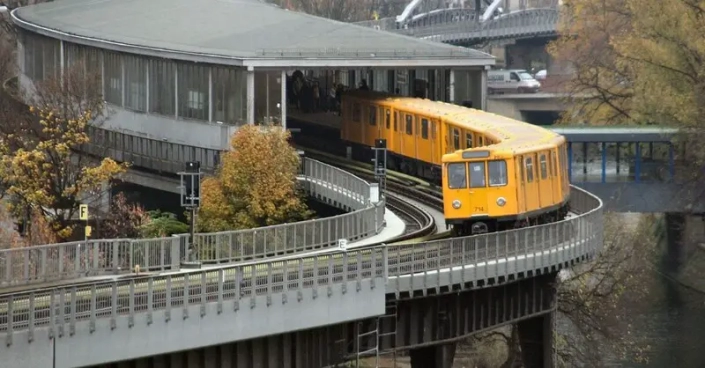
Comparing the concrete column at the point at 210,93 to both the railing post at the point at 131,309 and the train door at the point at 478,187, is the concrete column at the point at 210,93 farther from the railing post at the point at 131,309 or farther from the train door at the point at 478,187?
the railing post at the point at 131,309

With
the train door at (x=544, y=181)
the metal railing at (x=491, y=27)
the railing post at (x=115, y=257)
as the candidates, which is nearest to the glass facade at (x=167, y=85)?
the train door at (x=544, y=181)

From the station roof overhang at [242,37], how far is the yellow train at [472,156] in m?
2.11

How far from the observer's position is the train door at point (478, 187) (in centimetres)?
5556

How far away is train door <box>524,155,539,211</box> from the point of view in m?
56.7

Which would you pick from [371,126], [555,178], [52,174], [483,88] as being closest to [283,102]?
[371,126]

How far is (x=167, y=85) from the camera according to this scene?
7575 centimetres

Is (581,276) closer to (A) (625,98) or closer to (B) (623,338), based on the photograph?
Result: (B) (623,338)

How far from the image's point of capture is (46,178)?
210 feet

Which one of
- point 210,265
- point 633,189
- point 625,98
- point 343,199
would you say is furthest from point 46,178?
point 625,98

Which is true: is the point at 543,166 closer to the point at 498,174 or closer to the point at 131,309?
the point at 498,174

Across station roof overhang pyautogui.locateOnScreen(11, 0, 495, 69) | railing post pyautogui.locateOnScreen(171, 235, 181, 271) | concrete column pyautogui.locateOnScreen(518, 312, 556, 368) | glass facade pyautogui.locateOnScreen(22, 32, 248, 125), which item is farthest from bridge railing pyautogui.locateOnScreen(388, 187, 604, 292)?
glass facade pyautogui.locateOnScreen(22, 32, 248, 125)

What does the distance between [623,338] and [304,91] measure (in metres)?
21.6

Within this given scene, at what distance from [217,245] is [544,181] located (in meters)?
11.9

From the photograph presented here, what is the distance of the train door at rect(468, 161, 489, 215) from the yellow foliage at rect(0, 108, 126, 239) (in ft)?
42.2
